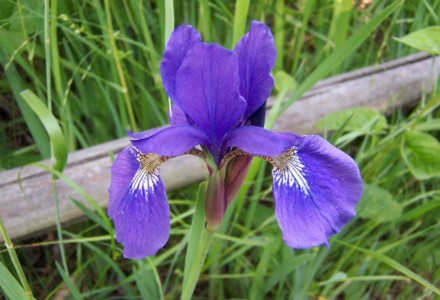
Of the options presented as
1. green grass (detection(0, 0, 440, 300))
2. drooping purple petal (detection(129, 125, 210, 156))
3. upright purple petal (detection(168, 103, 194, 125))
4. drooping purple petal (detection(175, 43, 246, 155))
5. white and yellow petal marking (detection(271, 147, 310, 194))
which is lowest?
green grass (detection(0, 0, 440, 300))

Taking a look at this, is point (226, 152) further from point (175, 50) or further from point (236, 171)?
point (175, 50)

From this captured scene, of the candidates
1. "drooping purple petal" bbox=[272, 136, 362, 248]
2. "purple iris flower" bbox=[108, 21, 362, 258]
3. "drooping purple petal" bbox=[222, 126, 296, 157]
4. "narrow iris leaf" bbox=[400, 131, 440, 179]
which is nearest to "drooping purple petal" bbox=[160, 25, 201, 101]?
"purple iris flower" bbox=[108, 21, 362, 258]

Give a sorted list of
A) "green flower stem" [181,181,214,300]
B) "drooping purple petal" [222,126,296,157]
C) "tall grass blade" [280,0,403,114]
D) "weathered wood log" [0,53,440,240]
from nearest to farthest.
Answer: "drooping purple petal" [222,126,296,157] < "green flower stem" [181,181,214,300] < "tall grass blade" [280,0,403,114] < "weathered wood log" [0,53,440,240]

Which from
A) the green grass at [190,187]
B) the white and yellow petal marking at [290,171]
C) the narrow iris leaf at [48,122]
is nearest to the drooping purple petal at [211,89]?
the white and yellow petal marking at [290,171]

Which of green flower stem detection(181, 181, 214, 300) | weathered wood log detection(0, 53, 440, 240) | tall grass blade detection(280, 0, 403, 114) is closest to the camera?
green flower stem detection(181, 181, 214, 300)

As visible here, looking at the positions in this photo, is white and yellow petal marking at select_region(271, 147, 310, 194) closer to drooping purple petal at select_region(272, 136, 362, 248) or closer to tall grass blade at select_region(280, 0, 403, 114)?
drooping purple petal at select_region(272, 136, 362, 248)

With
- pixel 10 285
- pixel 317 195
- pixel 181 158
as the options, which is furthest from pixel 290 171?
pixel 181 158
